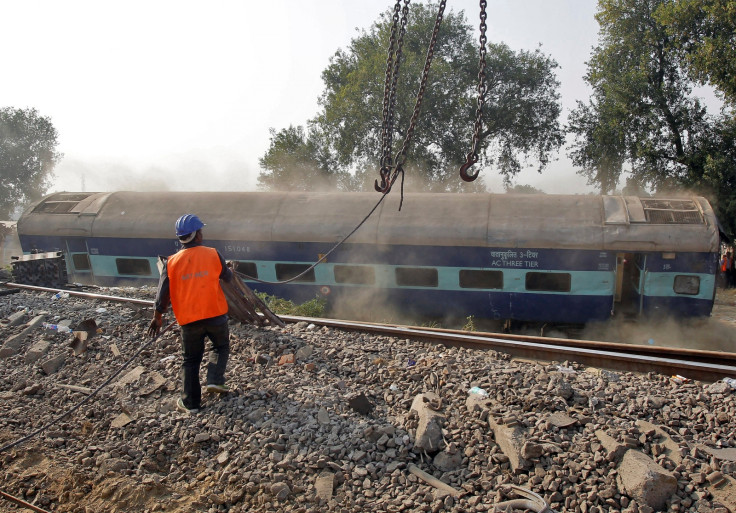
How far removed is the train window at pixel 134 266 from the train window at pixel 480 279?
7623 mm

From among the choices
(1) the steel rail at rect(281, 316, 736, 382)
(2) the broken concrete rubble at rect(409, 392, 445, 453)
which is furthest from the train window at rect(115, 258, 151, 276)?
(2) the broken concrete rubble at rect(409, 392, 445, 453)

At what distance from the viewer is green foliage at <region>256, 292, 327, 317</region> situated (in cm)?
967

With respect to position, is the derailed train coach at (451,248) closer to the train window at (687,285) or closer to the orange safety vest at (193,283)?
the train window at (687,285)

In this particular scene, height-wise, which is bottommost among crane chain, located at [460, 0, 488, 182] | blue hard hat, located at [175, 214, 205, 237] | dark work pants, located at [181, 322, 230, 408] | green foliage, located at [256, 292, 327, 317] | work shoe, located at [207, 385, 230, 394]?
green foliage, located at [256, 292, 327, 317]

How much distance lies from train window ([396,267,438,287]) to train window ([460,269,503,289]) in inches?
23.6

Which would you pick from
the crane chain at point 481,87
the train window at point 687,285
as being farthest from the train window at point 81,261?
the train window at point 687,285

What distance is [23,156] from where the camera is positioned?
29859 mm

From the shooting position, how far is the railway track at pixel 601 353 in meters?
5.09

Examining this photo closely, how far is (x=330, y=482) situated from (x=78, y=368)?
3.75 m

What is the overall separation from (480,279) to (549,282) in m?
1.34

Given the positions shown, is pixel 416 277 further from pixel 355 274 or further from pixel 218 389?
pixel 218 389

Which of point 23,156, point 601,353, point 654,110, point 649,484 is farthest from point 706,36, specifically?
point 23,156

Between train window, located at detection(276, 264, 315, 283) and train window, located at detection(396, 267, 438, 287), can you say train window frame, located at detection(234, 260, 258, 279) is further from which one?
train window, located at detection(396, 267, 438, 287)

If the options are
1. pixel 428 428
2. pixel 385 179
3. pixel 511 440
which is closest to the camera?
pixel 511 440
